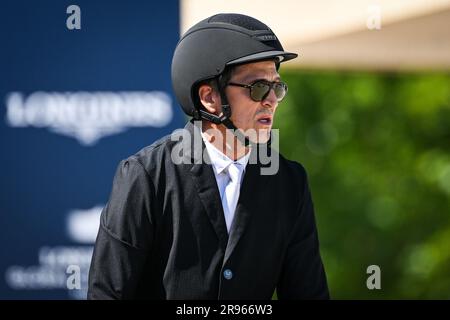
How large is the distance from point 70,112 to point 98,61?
34 centimetres

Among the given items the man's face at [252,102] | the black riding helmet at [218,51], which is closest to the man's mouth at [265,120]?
the man's face at [252,102]

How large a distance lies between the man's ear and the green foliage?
397 centimetres

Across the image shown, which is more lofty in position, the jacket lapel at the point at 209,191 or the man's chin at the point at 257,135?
the man's chin at the point at 257,135

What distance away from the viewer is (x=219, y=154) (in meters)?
3.06

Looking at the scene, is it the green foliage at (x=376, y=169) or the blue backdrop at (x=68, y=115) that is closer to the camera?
the blue backdrop at (x=68, y=115)

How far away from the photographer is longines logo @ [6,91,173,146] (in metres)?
4.89

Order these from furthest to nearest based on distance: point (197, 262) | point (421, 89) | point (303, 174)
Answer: point (421, 89) < point (303, 174) < point (197, 262)

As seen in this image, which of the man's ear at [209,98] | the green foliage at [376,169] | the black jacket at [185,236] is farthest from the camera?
the green foliage at [376,169]

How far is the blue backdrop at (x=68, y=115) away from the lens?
16.1ft

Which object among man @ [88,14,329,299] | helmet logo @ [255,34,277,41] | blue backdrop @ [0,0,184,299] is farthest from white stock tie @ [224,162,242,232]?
blue backdrop @ [0,0,184,299]

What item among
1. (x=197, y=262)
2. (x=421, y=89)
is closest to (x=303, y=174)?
(x=197, y=262)

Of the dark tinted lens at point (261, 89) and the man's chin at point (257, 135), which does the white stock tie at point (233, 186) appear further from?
the dark tinted lens at point (261, 89)

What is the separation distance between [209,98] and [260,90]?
23 cm

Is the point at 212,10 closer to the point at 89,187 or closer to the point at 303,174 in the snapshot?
the point at 89,187
